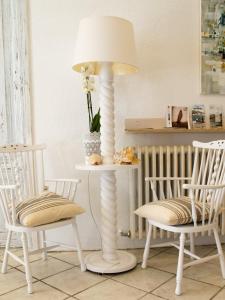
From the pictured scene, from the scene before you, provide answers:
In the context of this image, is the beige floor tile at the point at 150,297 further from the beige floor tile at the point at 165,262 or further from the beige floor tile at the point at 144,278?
the beige floor tile at the point at 165,262

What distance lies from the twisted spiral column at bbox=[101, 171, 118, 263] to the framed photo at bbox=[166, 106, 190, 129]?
28.4 inches

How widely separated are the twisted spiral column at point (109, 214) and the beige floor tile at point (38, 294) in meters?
0.44

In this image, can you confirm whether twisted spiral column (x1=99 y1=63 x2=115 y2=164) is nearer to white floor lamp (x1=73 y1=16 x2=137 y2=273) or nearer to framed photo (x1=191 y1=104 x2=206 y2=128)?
white floor lamp (x1=73 y1=16 x2=137 y2=273)

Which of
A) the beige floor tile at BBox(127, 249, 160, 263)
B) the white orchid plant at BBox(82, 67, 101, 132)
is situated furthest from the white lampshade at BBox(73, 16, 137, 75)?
the beige floor tile at BBox(127, 249, 160, 263)

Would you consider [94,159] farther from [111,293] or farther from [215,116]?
[215,116]

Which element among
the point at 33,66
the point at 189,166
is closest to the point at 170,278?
the point at 189,166

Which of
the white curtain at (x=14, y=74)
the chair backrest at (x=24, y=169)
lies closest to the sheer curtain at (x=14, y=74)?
the white curtain at (x=14, y=74)

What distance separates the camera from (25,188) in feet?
7.66

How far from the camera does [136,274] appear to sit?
2.06 meters

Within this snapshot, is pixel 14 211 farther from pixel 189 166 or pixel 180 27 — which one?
pixel 180 27

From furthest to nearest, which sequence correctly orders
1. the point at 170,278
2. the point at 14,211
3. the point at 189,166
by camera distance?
the point at 189,166, the point at 170,278, the point at 14,211

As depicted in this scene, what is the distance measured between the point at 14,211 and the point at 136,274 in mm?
911

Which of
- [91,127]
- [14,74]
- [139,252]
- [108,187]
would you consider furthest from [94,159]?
[14,74]

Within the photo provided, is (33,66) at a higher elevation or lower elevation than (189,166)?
higher
